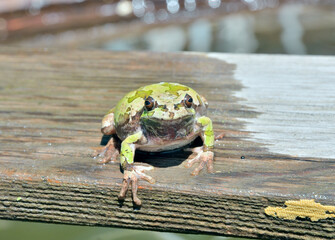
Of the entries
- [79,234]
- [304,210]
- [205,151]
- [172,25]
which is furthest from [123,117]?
[172,25]

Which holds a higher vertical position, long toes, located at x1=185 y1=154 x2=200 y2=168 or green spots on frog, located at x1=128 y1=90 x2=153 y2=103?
green spots on frog, located at x1=128 y1=90 x2=153 y2=103

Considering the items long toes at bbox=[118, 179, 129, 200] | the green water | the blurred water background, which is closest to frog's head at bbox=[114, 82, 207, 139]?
long toes at bbox=[118, 179, 129, 200]

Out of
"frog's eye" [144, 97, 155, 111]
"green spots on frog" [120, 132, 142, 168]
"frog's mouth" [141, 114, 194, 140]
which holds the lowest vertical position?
"green spots on frog" [120, 132, 142, 168]

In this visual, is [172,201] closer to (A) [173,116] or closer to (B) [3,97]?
(A) [173,116]

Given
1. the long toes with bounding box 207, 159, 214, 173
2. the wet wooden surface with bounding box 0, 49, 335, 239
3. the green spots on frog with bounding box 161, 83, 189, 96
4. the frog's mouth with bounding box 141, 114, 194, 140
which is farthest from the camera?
the green spots on frog with bounding box 161, 83, 189, 96

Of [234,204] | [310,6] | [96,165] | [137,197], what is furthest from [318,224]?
[310,6]

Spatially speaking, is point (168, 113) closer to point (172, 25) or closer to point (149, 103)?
point (149, 103)

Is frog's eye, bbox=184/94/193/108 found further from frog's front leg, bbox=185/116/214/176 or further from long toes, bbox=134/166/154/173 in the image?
long toes, bbox=134/166/154/173

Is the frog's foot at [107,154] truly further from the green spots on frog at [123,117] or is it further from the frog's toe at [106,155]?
the green spots on frog at [123,117]
